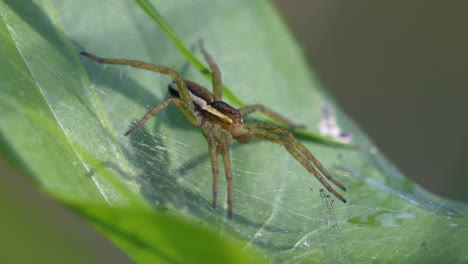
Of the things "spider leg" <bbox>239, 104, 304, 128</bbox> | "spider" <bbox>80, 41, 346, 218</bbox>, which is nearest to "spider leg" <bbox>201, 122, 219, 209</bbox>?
"spider" <bbox>80, 41, 346, 218</bbox>

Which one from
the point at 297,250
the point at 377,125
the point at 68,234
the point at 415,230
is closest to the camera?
the point at 297,250

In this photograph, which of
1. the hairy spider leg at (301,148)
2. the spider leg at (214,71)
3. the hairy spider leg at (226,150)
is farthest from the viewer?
the spider leg at (214,71)

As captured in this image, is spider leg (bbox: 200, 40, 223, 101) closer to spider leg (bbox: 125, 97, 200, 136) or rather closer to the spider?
the spider

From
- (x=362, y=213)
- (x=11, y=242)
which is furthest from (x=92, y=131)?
(x=11, y=242)

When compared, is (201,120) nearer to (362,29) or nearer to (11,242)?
(11,242)

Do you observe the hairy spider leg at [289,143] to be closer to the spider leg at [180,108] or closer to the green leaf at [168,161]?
the green leaf at [168,161]

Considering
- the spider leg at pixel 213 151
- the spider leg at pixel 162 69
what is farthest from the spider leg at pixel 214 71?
the spider leg at pixel 213 151

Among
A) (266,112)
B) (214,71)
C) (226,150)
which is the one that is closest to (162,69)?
(214,71)
